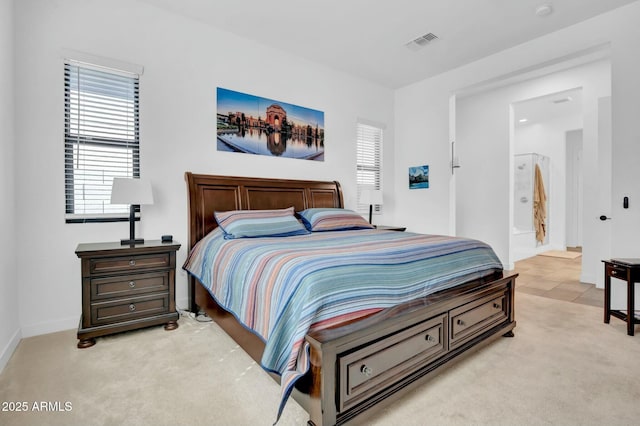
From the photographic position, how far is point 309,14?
10.3 feet

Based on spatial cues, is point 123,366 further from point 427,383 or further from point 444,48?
point 444,48

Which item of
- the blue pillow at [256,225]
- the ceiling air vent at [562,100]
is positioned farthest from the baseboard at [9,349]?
the ceiling air vent at [562,100]

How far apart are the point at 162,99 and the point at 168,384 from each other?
2519 millimetres

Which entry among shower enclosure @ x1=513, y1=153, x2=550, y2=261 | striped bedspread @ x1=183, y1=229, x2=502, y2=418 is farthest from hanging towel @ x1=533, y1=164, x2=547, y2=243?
striped bedspread @ x1=183, y1=229, x2=502, y2=418

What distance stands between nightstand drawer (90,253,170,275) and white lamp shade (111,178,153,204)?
460 millimetres

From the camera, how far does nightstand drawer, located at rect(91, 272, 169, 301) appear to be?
236cm

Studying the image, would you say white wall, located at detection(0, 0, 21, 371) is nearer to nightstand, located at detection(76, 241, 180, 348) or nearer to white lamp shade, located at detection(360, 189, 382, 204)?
nightstand, located at detection(76, 241, 180, 348)

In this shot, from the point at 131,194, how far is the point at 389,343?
230cm

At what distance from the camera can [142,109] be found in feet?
9.70

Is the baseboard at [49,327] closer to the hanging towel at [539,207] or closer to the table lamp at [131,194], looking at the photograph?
the table lamp at [131,194]

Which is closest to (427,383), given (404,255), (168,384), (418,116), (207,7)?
(404,255)

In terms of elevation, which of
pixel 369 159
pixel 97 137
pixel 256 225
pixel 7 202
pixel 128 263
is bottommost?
pixel 128 263

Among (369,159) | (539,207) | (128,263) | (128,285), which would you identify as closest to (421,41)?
(369,159)

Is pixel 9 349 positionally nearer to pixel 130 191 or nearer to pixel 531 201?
pixel 130 191
